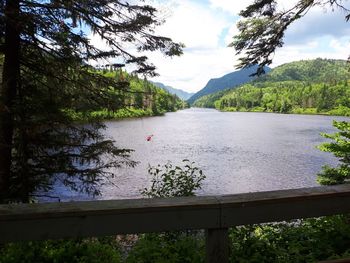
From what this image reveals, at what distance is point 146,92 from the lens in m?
8.33

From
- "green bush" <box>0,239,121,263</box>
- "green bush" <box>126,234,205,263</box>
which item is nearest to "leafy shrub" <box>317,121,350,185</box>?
"green bush" <box>126,234,205,263</box>

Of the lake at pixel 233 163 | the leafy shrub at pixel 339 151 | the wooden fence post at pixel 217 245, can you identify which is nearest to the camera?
the wooden fence post at pixel 217 245

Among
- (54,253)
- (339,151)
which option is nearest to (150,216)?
(54,253)

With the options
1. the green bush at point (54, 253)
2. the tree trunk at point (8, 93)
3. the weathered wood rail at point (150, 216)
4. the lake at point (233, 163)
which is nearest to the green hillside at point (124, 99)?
the tree trunk at point (8, 93)

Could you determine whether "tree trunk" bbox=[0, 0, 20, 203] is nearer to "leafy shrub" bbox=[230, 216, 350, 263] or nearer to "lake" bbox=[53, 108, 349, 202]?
"leafy shrub" bbox=[230, 216, 350, 263]

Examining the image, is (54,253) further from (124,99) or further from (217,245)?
(124,99)

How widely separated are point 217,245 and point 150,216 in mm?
485

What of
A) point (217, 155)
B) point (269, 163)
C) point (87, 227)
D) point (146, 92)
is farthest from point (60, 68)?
point (217, 155)

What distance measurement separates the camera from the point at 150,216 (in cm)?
239

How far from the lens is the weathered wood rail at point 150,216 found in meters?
2.29

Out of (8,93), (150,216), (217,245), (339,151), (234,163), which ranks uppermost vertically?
(8,93)

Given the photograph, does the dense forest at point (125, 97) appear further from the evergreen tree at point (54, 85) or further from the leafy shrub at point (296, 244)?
the leafy shrub at point (296, 244)

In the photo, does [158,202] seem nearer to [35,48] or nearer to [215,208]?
[215,208]

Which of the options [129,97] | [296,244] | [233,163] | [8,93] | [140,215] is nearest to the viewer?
[140,215]
